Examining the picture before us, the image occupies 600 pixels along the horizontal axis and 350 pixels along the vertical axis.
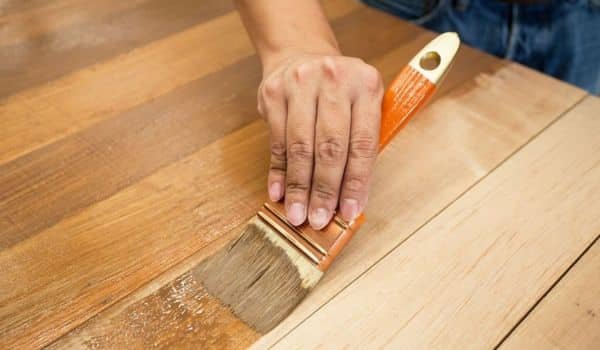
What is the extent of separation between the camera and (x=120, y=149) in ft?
2.88

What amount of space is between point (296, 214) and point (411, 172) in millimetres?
268

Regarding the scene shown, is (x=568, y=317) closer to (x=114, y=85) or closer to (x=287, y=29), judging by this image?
(x=287, y=29)

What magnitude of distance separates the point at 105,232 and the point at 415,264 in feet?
1.51

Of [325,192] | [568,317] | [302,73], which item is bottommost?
[568,317]

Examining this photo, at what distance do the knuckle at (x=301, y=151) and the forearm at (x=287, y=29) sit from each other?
0.62 ft

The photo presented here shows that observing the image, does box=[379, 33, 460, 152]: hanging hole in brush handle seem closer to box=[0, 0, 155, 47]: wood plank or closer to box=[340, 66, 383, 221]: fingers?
box=[340, 66, 383, 221]: fingers

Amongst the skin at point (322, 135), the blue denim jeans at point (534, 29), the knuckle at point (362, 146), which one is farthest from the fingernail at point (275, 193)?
the blue denim jeans at point (534, 29)

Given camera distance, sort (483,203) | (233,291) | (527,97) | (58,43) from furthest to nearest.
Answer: (58,43) < (527,97) < (483,203) < (233,291)

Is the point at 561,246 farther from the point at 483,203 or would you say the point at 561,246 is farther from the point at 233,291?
the point at 233,291

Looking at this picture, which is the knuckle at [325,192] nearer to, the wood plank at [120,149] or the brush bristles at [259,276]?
the brush bristles at [259,276]

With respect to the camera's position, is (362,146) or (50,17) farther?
(50,17)

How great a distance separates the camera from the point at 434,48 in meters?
0.72

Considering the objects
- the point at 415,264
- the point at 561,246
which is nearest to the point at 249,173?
the point at 415,264

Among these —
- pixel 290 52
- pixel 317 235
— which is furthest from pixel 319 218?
pixel 290 52
